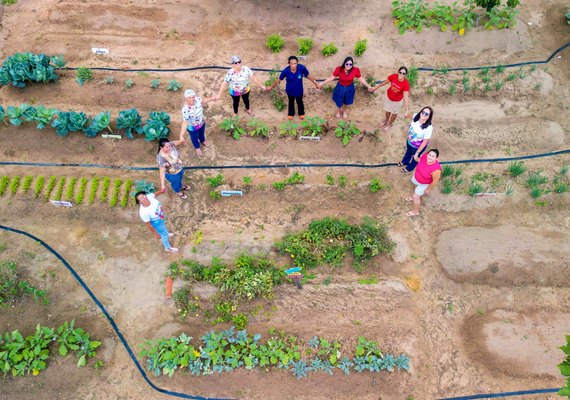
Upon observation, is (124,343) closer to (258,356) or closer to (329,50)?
(258,356)

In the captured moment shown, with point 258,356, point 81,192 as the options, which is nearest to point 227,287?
point 258,356

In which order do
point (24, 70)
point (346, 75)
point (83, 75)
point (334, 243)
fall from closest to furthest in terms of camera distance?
point (334, 243) < point (346, 75) < point (24, 70) < point (83, 75)

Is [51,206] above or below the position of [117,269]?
above

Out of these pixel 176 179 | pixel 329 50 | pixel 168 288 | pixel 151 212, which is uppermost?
pixel 329 50

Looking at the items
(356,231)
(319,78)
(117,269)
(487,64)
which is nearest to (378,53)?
(319,78)

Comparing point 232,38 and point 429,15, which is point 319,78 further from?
point 429,15

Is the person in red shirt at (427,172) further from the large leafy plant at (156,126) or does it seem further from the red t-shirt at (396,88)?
the large leafy plant at (156,126)

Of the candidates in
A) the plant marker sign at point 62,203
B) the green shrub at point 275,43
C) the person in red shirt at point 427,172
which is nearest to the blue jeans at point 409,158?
the person in red shirt at point 427,172

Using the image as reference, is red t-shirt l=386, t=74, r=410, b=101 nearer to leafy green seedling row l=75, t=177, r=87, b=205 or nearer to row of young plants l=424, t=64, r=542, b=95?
row of young plants l=424, t=64, r=542, b=95
